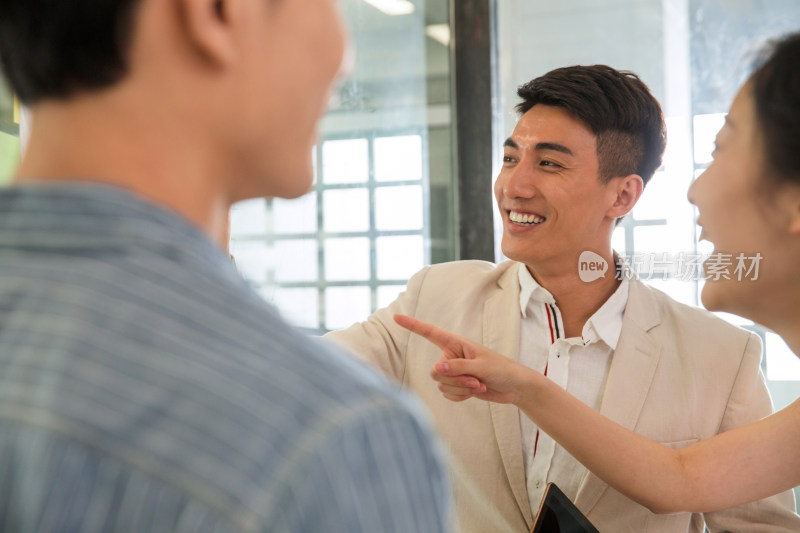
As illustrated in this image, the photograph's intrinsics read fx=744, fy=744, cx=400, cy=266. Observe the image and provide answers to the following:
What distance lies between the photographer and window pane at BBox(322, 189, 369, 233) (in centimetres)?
276

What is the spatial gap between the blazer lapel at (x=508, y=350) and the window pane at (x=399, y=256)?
887mm

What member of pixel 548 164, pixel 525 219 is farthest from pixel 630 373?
pixel 548 164

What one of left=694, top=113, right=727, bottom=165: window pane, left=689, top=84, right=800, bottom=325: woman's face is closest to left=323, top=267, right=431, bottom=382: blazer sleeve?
left=689, top=84, right=800, bottom=325: woman's face

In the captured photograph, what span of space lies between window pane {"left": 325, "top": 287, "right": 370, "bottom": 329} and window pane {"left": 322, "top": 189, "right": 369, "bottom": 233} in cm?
23

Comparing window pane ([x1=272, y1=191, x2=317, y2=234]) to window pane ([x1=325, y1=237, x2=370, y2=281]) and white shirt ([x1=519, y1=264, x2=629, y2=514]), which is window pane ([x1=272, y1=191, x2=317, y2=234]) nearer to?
window pane ([x1=325, y1=237, x2=370, y2=281])

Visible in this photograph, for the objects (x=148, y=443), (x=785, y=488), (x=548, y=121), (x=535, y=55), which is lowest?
(x=785, y=488)

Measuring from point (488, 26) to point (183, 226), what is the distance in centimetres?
253

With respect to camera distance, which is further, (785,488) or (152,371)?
(785,488)

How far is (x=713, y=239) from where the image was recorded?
4.31ft

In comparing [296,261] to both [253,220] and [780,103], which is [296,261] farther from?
[780,103]

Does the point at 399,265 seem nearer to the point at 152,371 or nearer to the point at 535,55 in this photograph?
the point at 535,55

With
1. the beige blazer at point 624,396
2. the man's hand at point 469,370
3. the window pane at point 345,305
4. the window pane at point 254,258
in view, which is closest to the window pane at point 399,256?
the window pane at point 345,305

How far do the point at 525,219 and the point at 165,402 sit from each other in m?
1.60

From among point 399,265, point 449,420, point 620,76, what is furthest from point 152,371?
point 399,265
